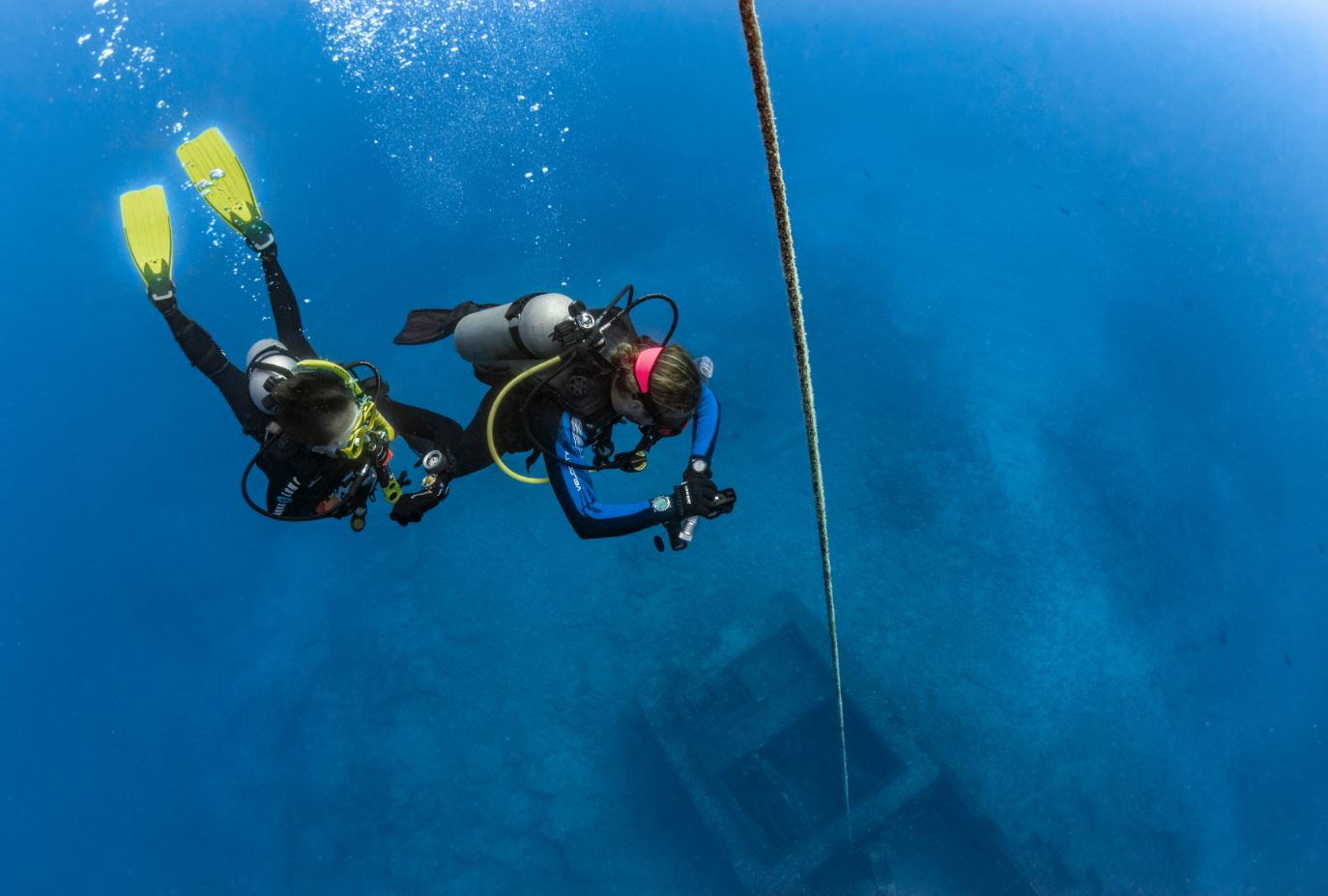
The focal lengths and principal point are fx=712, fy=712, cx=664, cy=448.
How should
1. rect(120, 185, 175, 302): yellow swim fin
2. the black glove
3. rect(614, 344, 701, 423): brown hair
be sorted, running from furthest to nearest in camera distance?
rect(120, 185, 175, 302): yellow swim fin < the black glove < rect(614, 344, 701, 423): brown hair

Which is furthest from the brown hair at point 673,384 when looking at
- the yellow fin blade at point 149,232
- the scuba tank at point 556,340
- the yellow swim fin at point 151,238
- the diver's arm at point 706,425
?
the yellow fin blade at point 149,232

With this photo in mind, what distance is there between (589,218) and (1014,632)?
5593 millimetres

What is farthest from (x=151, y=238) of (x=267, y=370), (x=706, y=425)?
(x=706, y=425)

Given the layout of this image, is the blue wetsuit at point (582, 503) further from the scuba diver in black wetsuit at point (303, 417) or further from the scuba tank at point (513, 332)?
the scuba diver in black wetsuit at point (303, 417)

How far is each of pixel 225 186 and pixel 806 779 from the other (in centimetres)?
606

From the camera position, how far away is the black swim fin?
4.25 m

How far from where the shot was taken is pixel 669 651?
18.7 ft

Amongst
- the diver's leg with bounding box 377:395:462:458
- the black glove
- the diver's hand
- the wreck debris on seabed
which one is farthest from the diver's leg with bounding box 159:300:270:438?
the wreck debris on seabed

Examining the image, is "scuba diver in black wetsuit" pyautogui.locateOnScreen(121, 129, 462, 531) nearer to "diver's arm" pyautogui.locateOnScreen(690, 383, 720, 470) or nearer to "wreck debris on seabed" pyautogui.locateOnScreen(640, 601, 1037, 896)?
"diver's arm" pyautogui.locateOnScreen(690, 383, 720, 470)

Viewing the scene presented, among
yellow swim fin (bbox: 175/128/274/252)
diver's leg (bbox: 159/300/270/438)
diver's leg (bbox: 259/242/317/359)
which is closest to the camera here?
diver's leg (bbox: 159/300/270/438)

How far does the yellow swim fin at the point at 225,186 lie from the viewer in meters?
4.87

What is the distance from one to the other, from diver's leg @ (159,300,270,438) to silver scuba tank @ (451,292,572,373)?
52.7 inches

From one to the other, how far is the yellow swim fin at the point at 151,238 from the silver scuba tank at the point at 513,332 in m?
2.38

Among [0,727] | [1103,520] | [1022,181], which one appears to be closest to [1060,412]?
[1103,520]
